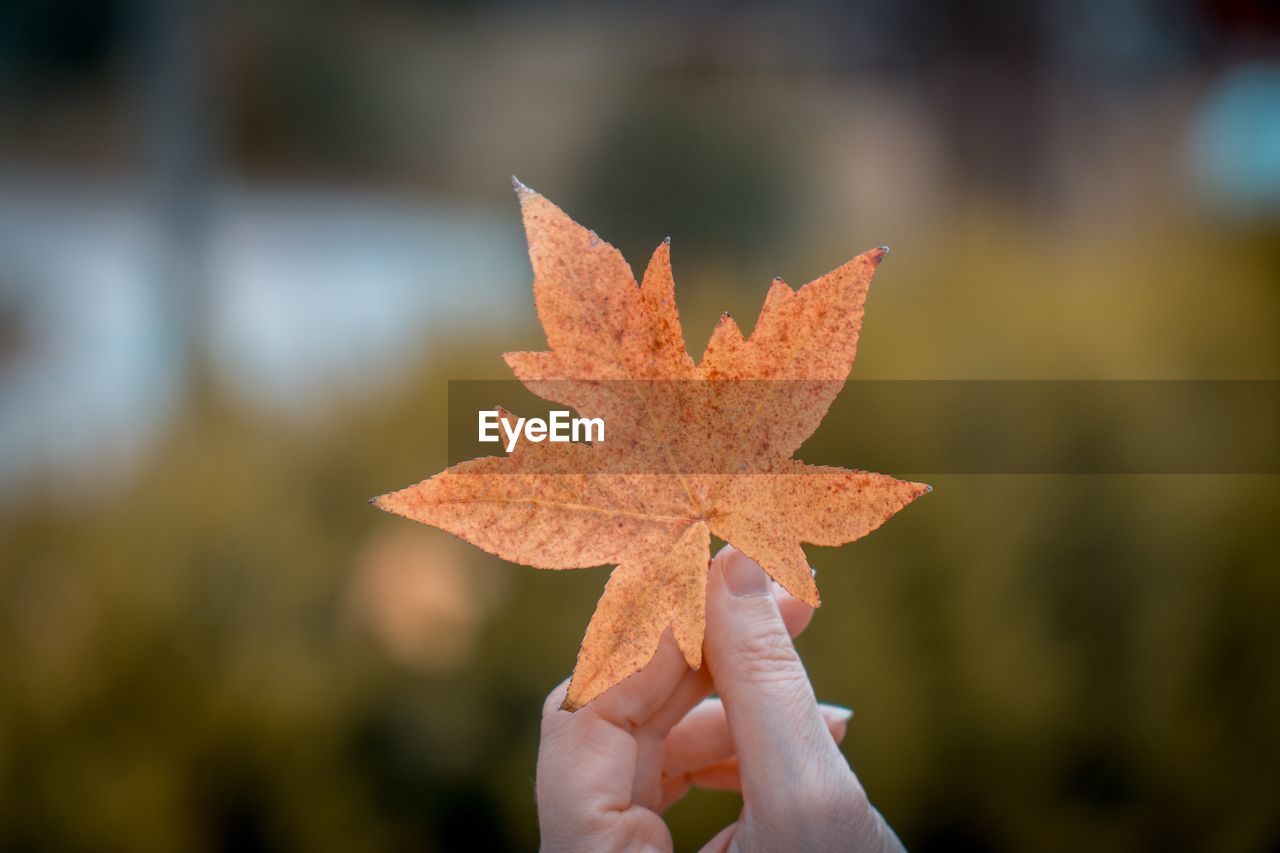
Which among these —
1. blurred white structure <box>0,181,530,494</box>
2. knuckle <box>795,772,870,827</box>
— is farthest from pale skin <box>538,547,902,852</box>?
blurred white structure <box>0,181,530,494</box>

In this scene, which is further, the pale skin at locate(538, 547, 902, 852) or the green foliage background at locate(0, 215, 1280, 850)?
the green foliage background at locate(0, 215, 1280, 850)

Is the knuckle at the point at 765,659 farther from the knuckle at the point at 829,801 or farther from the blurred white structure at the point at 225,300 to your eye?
the blurred white structure at the point at 225,300

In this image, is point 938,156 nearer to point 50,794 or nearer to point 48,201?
point 50,794

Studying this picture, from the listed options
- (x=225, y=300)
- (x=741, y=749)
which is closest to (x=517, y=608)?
(x=741, y=749)

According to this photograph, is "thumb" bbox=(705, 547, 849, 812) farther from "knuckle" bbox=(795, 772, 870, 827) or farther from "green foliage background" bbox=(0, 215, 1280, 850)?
"green foliage background" bbox=(0, 215, 1280, 850)

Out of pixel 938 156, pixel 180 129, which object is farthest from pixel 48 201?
pixel 938 156

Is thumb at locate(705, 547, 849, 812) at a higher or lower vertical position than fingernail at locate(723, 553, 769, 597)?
lower

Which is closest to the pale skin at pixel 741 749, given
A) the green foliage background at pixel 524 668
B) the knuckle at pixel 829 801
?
the knuckle at pixel 829 801
